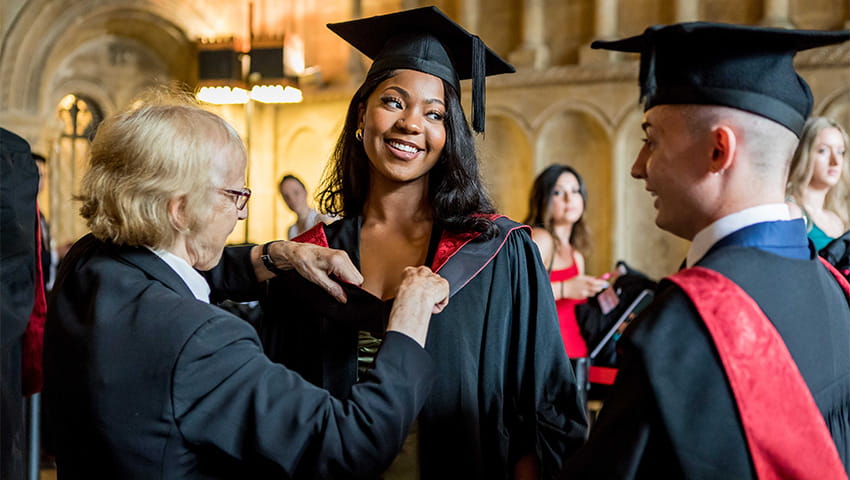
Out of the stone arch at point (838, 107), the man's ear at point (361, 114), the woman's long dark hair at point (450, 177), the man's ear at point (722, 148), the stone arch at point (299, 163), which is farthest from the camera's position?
the stone arch at point (299, 163)

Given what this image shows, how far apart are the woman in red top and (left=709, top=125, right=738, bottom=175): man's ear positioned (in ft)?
10.0

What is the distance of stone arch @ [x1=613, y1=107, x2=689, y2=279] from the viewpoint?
6883 mm

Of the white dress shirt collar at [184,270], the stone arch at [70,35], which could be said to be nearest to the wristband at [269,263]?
the white dress shirt collar at [184,270]

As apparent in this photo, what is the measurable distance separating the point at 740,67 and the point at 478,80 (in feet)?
2.69

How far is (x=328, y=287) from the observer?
1784mm

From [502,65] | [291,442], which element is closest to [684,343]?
[291,442]

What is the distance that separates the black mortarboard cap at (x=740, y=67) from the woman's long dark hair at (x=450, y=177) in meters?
0.67

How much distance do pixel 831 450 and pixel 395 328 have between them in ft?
2.39

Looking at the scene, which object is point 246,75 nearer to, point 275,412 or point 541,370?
point 541,370

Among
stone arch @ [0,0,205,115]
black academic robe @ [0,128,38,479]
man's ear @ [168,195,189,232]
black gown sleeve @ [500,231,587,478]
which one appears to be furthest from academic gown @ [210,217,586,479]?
stone arch @ [0,0,205,115]

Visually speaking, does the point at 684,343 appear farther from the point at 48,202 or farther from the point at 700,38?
the point at 48,202

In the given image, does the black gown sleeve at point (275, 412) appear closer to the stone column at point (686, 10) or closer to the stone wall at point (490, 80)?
the stone wall at point (490, 80)

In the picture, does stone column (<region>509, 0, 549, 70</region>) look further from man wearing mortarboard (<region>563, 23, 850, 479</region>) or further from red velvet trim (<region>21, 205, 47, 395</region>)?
man wearing mortarboard (<region>563, 23, 850, 479</region>)

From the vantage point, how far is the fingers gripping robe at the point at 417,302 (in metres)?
1.45
